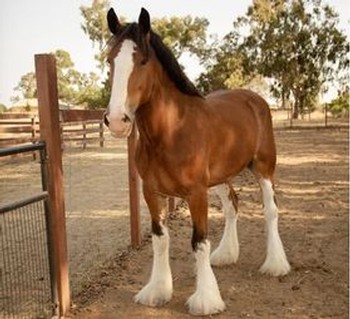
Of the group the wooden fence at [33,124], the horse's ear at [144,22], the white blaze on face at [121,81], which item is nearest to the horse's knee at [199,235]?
the white blaze on face at [121,81]

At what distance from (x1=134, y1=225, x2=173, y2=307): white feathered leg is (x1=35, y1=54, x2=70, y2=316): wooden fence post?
637 mm

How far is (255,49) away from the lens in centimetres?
3456

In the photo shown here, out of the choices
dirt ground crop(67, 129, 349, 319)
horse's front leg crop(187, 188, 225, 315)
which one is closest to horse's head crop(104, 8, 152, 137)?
horse's front leg crop(187, 188, 225, 315)

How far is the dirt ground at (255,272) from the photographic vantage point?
3676 millimetres

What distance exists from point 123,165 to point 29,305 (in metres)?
9.38

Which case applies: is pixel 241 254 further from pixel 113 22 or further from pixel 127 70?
pixel 113 22

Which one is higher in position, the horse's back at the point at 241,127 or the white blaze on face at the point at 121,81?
the white blaze on face at the point at 121,81

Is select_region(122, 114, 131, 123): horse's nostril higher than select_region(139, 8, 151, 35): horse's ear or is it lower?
lower

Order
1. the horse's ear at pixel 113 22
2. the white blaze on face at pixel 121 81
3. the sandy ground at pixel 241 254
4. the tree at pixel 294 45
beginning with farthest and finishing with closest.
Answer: the tree at pixel 294 45 < the sandy ground at pixel 241 254 < the horse's ear at pixel 113 22 < the white blaze on face at pixel 121 81

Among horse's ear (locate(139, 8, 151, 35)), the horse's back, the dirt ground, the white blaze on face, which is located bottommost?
the dirt ground

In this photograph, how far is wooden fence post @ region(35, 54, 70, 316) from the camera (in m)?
3.32

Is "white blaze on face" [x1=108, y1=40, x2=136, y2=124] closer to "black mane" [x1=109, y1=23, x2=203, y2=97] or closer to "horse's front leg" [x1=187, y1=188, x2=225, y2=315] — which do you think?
"black mane" [x1=109, y1=23, x2=203, y2=97]

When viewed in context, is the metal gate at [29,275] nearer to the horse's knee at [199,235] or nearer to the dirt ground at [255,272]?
the dirt ground at [255,272]

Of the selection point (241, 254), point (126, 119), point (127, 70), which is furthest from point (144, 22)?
point (241, 254)
